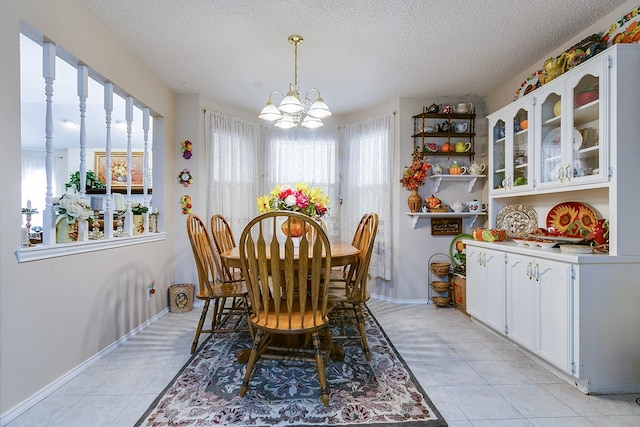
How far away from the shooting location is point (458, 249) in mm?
3678

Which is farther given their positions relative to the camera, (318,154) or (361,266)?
(318,154)

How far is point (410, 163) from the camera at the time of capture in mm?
3789

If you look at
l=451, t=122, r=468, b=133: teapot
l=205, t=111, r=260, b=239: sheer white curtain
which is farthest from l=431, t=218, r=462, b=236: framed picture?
l=205, t=111, r=260, b=239: sheer white curtain

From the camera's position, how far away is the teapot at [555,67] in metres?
2.34

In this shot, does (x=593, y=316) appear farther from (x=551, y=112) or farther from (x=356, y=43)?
(x=356, y=43)

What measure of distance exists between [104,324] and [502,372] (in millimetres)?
2819

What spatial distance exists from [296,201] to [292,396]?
1329mm

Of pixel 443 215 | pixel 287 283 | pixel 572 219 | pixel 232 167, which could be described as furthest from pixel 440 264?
pixel 232 167

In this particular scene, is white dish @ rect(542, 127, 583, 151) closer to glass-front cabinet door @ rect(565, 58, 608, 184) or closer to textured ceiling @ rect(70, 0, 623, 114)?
glass-front cabinet door @ rect(565, 58, 608, 184)

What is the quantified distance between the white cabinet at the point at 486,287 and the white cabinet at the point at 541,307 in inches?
3.6

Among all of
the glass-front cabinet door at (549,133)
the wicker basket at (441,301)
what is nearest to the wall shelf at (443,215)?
the wicker basket at (441,301)

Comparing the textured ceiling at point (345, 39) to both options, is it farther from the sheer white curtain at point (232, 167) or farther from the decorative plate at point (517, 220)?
the decorative plate at point (517, 220)

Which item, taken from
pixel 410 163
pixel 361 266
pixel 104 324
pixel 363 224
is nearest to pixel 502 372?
pixel 361 266

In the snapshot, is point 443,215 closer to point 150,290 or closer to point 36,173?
point 150,290
